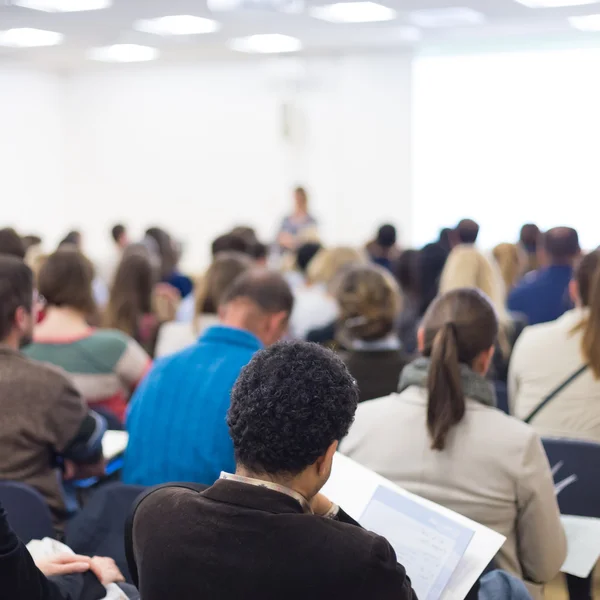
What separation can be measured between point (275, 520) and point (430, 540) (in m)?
0.47

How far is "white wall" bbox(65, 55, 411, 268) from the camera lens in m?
11.2

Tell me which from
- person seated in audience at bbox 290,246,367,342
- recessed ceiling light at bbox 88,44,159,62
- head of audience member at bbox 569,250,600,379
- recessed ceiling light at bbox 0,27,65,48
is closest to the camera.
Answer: head of audience member at bbox 569,250,600,379

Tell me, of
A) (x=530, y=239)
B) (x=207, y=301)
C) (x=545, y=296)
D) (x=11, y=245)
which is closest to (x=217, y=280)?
(x=207, y=301)

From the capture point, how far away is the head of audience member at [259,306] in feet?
8.34

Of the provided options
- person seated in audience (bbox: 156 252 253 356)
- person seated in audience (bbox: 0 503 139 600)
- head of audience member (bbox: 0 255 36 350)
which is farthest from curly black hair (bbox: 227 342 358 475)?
person seated in audience (bbox: 156 252 253 356)

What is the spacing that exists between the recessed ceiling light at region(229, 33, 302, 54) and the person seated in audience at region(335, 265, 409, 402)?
7.01 meters

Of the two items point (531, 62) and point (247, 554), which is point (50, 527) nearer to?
point (247, 554)

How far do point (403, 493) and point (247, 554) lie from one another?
1.72 ft

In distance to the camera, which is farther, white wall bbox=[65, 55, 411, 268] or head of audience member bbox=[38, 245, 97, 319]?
white wall bbox=[65, 55, 411, 268]

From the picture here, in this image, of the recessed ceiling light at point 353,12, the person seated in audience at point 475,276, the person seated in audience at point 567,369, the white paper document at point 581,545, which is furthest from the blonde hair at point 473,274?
the recessed ceiling light at point 353,12

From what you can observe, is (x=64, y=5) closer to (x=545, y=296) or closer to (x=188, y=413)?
(x=545, y=296)

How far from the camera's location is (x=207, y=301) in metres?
3.70

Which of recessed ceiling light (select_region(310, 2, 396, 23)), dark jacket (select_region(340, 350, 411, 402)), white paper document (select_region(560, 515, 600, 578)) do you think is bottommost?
white paper document (select_region(560, 515, 600, 578))

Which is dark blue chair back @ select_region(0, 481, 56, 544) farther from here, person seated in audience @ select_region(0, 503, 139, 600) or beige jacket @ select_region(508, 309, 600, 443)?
beige jacket @ select_region(508, 309, 600, 443)
